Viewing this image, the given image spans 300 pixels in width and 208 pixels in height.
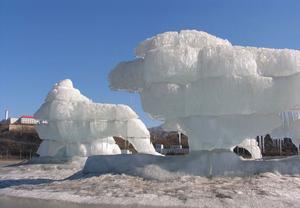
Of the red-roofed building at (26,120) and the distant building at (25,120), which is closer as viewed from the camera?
the distant building at (25,120)

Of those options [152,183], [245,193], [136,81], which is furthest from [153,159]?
[245,193]

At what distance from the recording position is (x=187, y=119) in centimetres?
1797

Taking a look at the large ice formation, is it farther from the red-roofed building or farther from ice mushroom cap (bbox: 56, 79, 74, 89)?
the red-roofed building

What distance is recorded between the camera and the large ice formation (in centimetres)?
1634

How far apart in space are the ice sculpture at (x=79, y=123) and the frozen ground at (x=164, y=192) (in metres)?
14.7

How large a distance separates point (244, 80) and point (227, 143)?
265 cm

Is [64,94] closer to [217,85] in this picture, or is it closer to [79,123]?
[79,123]

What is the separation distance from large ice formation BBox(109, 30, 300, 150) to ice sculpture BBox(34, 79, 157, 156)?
553 inches

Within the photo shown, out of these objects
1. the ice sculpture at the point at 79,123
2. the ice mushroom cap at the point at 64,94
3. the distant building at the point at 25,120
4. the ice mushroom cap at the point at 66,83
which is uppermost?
the distant building at the point at 25,120

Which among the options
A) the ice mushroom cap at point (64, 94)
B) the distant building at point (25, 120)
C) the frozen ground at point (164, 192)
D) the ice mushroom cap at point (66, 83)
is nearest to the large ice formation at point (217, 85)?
the frozen ground at point (164, 192)

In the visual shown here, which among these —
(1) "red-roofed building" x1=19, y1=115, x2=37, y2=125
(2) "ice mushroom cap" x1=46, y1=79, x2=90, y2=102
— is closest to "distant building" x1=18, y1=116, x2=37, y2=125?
(1) "red-roofed building" x1=19, y1=115, x2=37, y2=125

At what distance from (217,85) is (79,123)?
55.8ft

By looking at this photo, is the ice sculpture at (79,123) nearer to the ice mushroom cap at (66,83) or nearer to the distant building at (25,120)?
the ice mushroom cap at (66,83)

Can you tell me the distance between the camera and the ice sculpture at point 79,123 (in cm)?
3152
